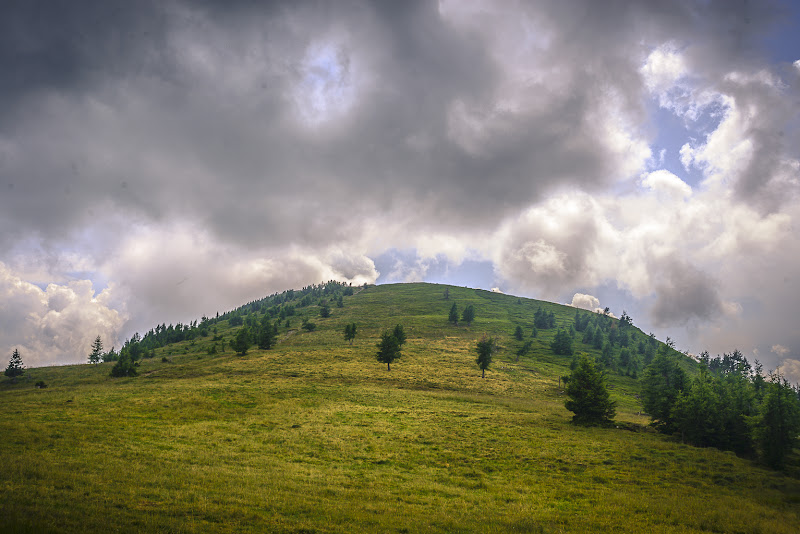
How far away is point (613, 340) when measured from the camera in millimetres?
151125

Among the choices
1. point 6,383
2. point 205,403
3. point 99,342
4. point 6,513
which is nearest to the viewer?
point 6,513

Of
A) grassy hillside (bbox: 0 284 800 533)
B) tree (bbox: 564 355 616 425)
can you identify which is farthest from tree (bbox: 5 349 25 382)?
tree (bbox: 564 355 616 425)

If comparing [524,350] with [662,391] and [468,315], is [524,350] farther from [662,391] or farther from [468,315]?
[662,391]

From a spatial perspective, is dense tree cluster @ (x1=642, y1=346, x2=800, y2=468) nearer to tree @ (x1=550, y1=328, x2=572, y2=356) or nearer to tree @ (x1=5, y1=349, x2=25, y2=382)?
tree @ (x1=550, y1=328, x2=572, y2=356)

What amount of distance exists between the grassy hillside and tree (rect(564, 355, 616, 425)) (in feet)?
8.51

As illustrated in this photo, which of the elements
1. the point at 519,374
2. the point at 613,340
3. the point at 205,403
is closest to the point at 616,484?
the point at 205,403

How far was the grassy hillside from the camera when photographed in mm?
13930

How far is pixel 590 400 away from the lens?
141ft

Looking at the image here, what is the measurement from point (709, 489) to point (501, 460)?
13817 mm

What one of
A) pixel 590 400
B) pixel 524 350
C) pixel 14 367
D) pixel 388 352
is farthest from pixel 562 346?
pixel 14 367

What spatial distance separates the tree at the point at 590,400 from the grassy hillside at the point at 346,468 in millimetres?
2593

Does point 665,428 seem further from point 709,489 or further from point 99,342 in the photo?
point 99,342

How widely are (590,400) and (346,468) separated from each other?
35.2 m

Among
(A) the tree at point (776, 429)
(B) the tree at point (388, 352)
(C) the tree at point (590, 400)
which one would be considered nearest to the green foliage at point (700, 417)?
(A) the tree at point (776, 429)
